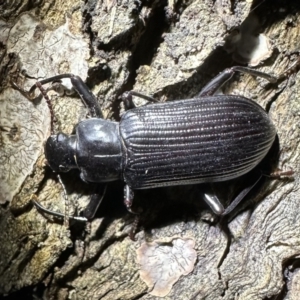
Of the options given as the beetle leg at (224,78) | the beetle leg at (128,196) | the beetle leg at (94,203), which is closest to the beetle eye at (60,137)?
the beetle leg at (94,203)

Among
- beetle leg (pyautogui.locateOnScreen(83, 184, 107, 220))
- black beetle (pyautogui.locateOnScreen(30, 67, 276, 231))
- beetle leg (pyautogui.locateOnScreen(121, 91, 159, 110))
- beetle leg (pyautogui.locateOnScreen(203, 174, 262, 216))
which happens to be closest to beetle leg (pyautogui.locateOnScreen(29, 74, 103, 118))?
black beetle (pyautogui.locateOnScreen(30, 67, 276, 231))

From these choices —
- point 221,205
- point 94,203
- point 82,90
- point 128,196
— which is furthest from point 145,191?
point 82,90

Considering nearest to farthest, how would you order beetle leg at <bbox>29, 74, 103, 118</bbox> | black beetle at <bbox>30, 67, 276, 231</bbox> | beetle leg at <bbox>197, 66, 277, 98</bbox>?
beetle leg at <bbox>29, 74, 103, 118</bbox> < black beetle at <bbox>30, 67, 276, 231</bbox> < beetle leg at <bbox>197, 66, 277, 98</bbox>

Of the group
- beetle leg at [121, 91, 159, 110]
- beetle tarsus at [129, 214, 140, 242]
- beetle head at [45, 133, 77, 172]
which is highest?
beetle leg at [121, 91, 159, 110]

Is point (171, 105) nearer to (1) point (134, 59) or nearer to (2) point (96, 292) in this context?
(1) point (134, 59)

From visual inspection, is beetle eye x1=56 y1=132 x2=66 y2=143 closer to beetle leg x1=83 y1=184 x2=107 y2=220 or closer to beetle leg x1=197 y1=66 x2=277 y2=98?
→ beetle leg x1=83 y1=184 x2=107 y2=220

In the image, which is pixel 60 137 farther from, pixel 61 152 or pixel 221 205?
pixel 221 205

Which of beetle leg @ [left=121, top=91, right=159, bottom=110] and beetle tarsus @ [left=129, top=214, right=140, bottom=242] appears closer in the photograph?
beetle leg @ [left=121, top=91, right=159, bottom=110]

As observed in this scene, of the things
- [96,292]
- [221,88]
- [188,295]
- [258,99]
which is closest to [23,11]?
[221,88]
